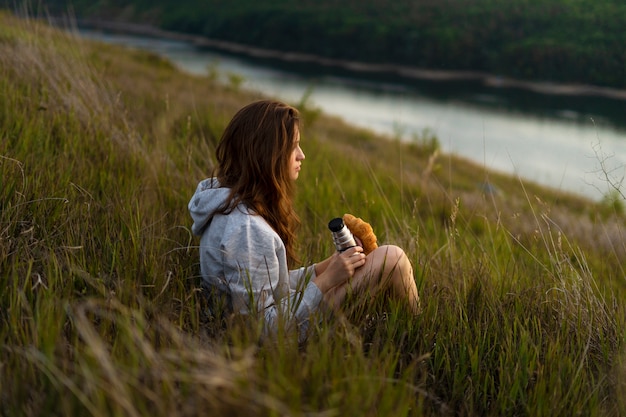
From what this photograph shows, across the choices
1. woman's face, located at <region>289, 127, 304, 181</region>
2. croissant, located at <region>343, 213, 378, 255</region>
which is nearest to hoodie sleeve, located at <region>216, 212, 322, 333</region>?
woman's face, located at <region>289, 127, 304, 181</region>

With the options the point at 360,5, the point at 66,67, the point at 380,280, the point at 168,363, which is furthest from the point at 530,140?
the point at 360,5

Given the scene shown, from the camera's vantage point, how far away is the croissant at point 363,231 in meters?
2.35

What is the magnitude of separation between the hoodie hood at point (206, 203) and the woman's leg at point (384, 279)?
462 millimetres

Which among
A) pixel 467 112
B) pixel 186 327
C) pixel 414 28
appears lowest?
pixel 467 112

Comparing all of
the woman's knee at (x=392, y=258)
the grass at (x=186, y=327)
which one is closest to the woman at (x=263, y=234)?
the woman's knee at (x=392, y=258)

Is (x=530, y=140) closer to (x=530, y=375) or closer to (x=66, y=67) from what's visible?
(x=66, y=67)

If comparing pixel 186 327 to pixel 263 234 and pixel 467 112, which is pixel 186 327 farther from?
pixel 467 112

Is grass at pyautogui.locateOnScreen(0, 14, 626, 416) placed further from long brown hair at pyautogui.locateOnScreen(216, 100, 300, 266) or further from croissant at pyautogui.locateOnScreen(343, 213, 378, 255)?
long brown hair at pyautogui.locateOnScreen(216, 100, 300, 266)

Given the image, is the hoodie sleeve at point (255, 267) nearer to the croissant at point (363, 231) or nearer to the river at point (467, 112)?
the croissant at point (363, 231)

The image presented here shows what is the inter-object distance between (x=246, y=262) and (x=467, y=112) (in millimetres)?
19742

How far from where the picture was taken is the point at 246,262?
79.0 inches

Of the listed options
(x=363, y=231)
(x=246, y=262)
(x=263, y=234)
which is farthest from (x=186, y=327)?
(x=363, y=231)

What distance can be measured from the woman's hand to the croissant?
0.21 m

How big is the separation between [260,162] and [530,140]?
46.0 ft
